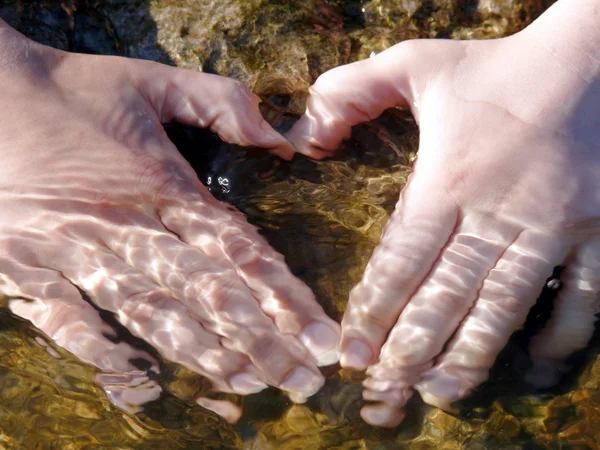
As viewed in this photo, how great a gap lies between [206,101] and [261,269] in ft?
2.37

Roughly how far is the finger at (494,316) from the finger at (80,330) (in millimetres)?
911

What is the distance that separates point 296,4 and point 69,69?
3.68ft

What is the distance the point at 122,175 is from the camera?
7.50ft

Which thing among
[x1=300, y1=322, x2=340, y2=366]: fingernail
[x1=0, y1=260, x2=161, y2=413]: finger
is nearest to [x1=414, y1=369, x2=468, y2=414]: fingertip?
[x1=300, y1=322, x2=340, y2=366]: fingernail

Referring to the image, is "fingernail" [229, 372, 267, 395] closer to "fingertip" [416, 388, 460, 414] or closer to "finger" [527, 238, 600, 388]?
"fingertip" [416, 388, 460, 414]

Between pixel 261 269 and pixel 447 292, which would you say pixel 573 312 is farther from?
pixel 261 269

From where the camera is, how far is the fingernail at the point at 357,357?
2.00 metres

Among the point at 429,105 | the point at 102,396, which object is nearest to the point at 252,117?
the point at 429,105

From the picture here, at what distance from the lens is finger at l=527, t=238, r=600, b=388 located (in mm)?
2066

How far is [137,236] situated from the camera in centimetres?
223

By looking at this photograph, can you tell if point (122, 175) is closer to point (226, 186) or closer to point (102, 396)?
point (226, 186)

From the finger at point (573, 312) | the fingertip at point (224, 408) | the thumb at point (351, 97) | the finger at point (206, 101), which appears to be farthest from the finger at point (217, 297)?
the finger at point (573, 312)

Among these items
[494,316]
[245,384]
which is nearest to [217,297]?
[245,384]

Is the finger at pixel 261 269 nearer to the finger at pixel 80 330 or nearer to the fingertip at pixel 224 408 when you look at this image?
the fingertip at pixel 224 408
